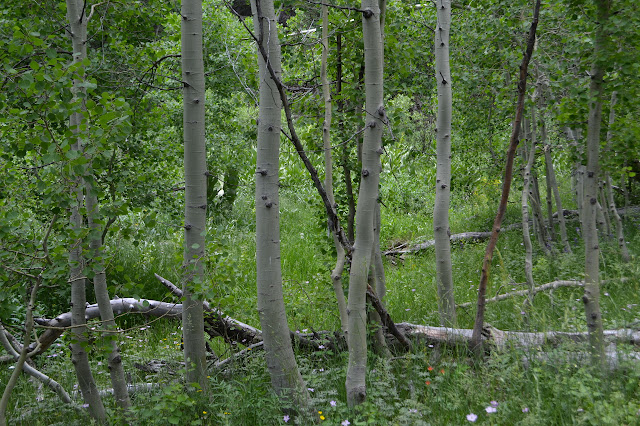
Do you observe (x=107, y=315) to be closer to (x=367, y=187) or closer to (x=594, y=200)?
(x=367, y=187)

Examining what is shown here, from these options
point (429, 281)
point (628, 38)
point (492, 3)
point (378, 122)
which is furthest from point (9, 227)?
point (492, 3)

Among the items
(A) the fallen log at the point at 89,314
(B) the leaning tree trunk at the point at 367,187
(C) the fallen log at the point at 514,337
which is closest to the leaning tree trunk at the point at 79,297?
(A) the fallen log at the point at 89,314

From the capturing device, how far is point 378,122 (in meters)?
3.04

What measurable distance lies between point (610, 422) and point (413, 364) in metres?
1.58

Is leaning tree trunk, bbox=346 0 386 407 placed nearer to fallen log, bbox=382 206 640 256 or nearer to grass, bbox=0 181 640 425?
grass, bbox=0 181 640 425

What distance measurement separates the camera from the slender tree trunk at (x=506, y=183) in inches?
134

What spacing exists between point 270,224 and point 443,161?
2.18m

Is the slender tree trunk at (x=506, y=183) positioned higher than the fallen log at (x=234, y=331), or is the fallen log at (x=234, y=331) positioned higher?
the slender tree trunk at (x=506, y=183)

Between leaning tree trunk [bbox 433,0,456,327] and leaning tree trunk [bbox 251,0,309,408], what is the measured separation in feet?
6.30

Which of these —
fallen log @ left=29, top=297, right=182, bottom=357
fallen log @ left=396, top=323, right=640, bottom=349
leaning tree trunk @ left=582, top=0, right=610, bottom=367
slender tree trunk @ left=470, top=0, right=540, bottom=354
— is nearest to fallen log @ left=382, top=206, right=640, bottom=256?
fallen log @ left=396, top=323, right=640, bottom=349

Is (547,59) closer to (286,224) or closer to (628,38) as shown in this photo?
(628,38)

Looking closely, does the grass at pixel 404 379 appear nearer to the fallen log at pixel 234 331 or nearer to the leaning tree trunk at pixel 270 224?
the fallen log at pixel 234 331

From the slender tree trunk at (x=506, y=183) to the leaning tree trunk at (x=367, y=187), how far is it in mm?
→ 967

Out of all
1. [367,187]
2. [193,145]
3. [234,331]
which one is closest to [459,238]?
[234,331]
